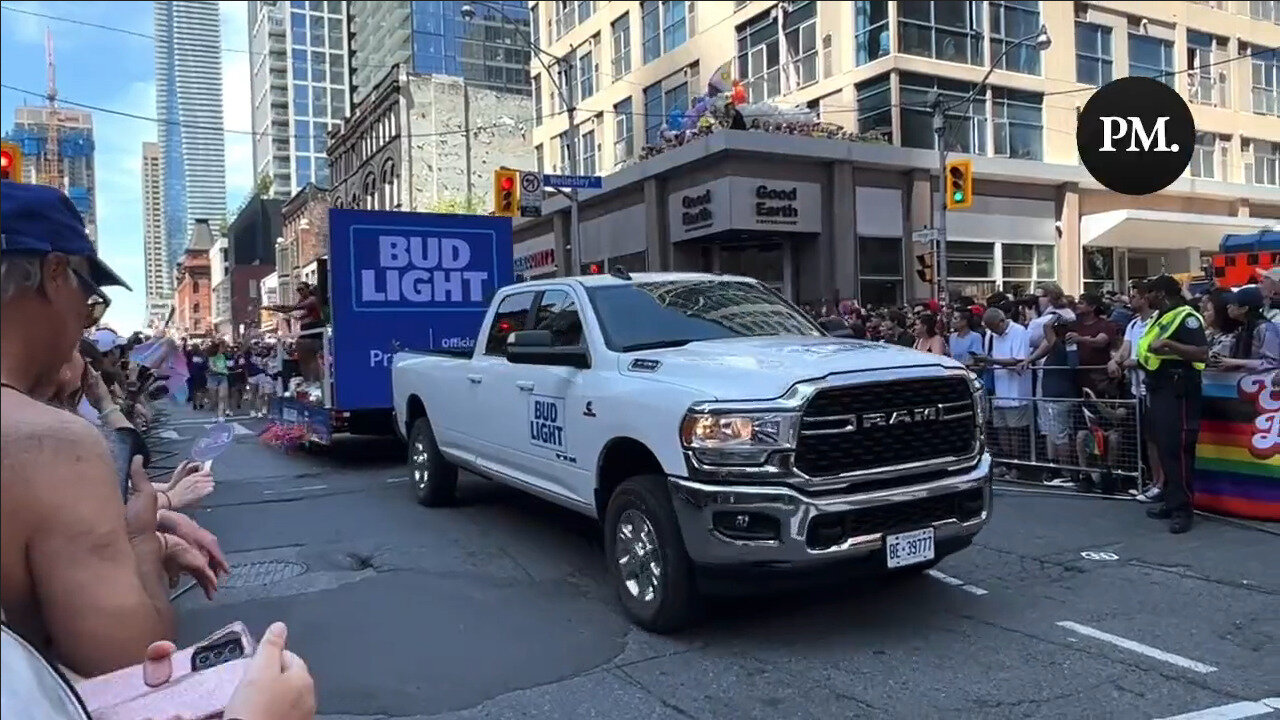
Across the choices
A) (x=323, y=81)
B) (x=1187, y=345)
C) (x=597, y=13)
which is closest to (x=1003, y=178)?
(x=597, y=13)

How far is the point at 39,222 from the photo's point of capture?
1.60m

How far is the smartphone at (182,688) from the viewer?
5.00 feet

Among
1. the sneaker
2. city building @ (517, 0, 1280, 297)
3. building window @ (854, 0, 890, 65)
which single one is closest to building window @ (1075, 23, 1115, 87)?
city building @ (517, 0, 1280, 297)

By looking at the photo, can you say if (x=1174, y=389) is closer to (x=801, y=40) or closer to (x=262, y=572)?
(x=262, y=572)

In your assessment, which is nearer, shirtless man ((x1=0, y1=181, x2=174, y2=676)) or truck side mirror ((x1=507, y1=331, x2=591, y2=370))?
shirtless man ((x1=0, y1=181, x2=174, y2=676))

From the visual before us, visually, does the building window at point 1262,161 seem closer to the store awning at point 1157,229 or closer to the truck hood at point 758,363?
the store awning at point 1157,229

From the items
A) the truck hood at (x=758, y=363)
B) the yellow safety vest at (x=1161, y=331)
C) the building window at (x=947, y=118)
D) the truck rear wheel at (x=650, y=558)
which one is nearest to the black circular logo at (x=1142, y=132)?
the yellow safety vest at (x=1161, y=331)

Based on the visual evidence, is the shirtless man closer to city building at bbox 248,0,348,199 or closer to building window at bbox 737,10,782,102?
building window at bbox 737,10,782,102

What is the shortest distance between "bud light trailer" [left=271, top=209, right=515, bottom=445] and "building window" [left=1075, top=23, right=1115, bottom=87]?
23934mm

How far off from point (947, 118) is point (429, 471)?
22.9 m

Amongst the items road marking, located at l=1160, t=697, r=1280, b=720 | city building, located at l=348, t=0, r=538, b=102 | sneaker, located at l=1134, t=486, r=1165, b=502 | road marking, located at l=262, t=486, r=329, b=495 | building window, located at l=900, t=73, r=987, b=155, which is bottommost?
road marking, located at l=1160, t=697, r=1280, b=720

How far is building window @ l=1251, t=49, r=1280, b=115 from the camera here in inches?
711

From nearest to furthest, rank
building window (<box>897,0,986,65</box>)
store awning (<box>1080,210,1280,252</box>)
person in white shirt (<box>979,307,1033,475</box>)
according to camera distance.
A: person in white shirt (<box>979,307,1033,475</box>) → building window (<box>897,0,986,65</box>) → store awning (<box>1080,210,1280,252</box>)

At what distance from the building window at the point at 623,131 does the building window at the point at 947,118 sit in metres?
11.7
